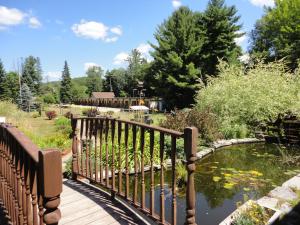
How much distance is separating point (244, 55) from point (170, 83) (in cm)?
912

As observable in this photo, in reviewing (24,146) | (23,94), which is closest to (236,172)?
(24,146)

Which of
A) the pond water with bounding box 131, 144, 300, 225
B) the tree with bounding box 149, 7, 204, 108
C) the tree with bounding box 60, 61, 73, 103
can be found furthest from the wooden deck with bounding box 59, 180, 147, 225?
the tree with bounding box 60, 61, 73, 103

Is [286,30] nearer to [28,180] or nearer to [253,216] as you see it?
[253,216]

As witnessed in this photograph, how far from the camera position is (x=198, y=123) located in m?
9.67

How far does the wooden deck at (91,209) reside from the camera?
9.79ft

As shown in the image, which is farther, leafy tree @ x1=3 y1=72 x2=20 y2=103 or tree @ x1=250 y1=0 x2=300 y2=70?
leafy tree @ x1=3 y1=72 x2=20 y2=103

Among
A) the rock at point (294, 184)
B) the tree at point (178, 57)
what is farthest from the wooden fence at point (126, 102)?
the rock at point (294, 184)

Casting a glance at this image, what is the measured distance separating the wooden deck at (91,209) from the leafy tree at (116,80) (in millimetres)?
51992

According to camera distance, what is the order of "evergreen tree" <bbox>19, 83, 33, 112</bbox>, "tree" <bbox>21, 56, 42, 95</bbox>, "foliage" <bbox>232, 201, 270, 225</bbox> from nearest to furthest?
"foliage" <bbox>232, 201, 270, 225</bbox> < "evergreen tree" <bbox>19, 83, 33, 112</bbox> < "tree" <bbox>21, 56, 42, 95</bbox>

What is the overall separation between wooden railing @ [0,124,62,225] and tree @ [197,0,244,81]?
22666 millimetres

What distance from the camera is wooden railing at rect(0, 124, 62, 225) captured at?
4.12 feet

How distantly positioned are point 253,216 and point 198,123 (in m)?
6.38

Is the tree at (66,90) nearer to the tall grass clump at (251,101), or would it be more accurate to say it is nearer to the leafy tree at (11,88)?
the leafy tree at (11,88)

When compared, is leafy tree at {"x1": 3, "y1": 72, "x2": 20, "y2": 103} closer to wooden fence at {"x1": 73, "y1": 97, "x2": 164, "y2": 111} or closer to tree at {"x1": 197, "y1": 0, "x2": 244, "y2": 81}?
wooden fence at {"x1": 73, "y1": 97, "x2": 164, "y2": 111}
